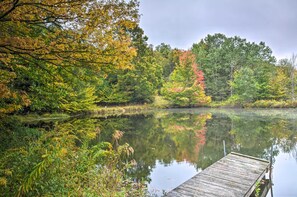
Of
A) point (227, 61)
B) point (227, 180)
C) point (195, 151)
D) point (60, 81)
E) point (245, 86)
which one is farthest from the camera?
point (227, 61)

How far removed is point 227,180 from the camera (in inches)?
232

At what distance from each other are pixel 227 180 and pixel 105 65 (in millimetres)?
3939

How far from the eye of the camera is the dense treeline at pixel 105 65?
422cm

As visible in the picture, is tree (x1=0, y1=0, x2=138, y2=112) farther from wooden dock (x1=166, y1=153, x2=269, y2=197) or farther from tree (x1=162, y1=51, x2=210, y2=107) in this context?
tree (x1=162, y1=51, x2=210, y2=107)

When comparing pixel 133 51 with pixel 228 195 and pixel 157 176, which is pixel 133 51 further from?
pixel 157 176

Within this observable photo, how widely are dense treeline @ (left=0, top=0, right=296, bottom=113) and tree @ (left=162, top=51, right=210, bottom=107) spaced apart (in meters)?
0.14

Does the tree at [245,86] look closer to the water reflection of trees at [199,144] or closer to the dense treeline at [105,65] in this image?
the dense treeline at [105,65]

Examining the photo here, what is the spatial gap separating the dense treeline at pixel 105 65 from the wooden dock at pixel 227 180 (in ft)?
9.83

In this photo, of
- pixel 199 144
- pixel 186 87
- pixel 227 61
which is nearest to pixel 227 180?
pixel 199 144

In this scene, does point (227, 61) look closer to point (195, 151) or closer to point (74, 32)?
point (195, 151)

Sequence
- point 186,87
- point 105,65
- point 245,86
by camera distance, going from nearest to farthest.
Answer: point 105,65
point 186,87
point 245,86

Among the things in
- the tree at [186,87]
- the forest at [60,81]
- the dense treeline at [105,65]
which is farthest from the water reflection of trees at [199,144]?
the tree at [186,87]

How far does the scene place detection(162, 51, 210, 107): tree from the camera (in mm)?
32688

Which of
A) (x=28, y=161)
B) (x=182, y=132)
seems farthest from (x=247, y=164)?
(x=182, y=132)
